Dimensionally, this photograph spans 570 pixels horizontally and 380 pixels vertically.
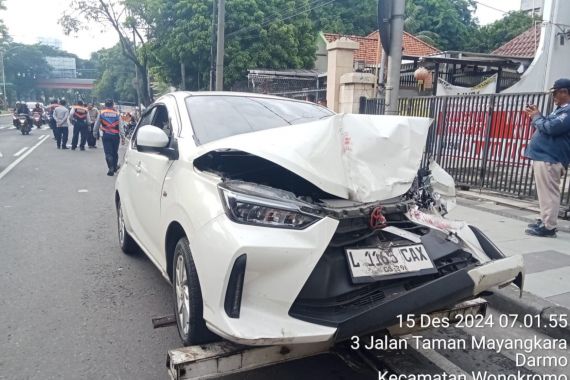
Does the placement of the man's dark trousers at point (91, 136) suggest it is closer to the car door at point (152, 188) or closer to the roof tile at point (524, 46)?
the car door at point (152, 188)

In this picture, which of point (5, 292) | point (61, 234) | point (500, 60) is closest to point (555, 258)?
point (5, 292)

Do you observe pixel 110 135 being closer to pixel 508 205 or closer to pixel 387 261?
pixel 508 205

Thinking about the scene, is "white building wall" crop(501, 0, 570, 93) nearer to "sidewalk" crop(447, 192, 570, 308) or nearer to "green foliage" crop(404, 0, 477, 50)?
"sidewalk" crop(447, 192, 570, 308)

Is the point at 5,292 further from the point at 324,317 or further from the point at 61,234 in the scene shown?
the point at 324,317

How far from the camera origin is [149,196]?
3.74 m

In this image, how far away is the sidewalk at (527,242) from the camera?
4270 millimetres

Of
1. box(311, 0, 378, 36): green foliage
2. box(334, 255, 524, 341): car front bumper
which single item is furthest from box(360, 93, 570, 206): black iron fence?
box(311, 0, 378, 36): green foliage

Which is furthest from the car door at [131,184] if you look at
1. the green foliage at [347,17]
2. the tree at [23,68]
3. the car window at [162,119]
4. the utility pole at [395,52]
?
the tree at [23,68]

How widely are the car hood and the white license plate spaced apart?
32 cm

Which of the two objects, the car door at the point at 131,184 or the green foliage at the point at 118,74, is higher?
the green foliage at the point at 118,74

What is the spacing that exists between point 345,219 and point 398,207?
0.42m

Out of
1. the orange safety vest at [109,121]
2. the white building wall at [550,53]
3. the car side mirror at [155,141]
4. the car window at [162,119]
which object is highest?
the white building wall at [550,53]

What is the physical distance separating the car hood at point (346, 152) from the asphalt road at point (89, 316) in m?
1.19

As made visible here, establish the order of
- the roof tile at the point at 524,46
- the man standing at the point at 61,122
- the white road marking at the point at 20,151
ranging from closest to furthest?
1. the white road marking at the point at 20,151
2. the man standing at the point at 61,122
3. the roof tile at the point at 524,46
